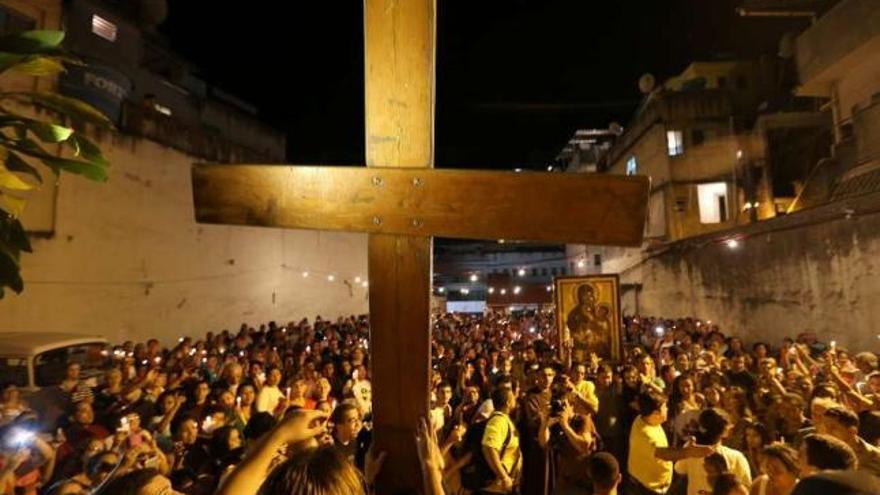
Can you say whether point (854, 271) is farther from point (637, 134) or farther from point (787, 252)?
point (637, 134)

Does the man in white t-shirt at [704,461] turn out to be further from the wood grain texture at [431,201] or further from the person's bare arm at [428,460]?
the wood grain texture at [431,201]

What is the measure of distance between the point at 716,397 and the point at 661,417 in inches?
86.9

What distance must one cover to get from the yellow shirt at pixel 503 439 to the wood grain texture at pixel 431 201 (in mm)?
3384

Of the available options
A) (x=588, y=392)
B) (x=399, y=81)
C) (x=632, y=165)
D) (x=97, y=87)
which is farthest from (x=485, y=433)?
(x=632, y=165)

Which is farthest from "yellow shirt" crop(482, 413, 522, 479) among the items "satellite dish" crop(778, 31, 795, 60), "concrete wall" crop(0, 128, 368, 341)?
"satellite dish" crop(778, 31, 795, 60)

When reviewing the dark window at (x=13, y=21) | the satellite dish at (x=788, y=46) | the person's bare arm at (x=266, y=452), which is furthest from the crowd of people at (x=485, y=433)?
the satellite dish at (x=788, y=46)

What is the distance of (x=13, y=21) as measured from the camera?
547 inches

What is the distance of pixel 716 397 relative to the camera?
21.9 ft

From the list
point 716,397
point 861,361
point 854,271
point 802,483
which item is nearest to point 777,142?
point 854,271

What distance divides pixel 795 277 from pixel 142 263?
60.3 feet

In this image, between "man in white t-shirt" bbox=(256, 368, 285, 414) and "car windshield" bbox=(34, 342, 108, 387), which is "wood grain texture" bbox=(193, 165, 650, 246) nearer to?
"man in white t-shirt" bbox=(256, 368, 285, 414)

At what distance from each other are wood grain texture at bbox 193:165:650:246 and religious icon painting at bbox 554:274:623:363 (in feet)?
30.1

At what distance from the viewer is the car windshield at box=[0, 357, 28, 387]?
367 inches

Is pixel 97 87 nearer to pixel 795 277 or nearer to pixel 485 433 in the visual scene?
pixel 485 433
